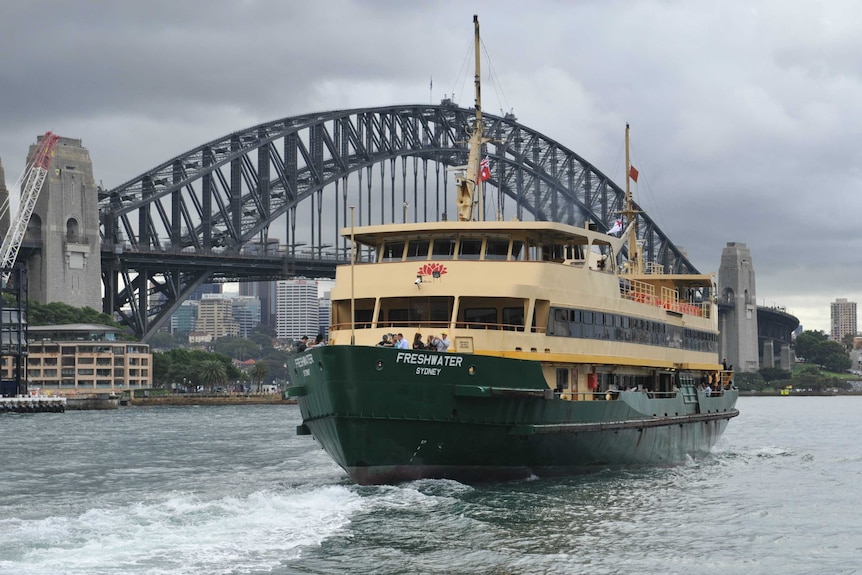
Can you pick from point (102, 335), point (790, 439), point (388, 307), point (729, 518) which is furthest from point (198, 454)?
point (102, 335)

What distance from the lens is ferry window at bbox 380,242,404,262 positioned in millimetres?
33375

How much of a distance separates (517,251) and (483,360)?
4505mm

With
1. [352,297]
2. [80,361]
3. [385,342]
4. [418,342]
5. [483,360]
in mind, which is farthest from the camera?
[80,361]

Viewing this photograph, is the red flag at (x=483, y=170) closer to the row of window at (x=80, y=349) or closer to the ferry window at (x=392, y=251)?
the ferry window at (x=392, y=251)

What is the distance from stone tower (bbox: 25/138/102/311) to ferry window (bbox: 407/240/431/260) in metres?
92.1

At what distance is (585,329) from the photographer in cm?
3366

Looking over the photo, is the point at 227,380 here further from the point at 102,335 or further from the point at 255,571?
the point at 255,571

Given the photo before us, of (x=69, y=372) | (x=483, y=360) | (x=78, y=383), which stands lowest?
(x=78, y=383)

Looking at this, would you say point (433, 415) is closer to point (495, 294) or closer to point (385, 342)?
point (385, 342)

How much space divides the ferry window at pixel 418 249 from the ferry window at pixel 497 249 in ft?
5.12

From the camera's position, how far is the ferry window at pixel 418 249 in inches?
1293

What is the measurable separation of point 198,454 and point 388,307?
1684 centimetres

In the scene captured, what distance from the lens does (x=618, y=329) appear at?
117 feet

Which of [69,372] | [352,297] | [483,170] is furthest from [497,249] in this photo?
[69,372]
